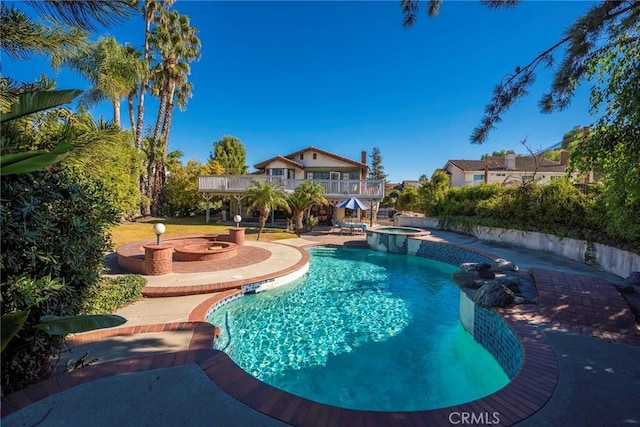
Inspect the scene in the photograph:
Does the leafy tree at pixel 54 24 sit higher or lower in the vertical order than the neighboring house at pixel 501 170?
lower

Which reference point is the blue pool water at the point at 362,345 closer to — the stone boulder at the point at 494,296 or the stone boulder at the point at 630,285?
the stone boulder at the point at 494,296

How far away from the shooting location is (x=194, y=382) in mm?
3438

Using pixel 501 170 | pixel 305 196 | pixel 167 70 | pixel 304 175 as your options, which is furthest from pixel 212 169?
pixel 501 170

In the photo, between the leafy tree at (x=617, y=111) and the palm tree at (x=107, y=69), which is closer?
the leafy tree at (x=617, y=111)

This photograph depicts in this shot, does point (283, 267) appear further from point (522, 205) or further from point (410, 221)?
point (410, 221)

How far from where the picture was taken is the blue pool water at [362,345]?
4.71 meters

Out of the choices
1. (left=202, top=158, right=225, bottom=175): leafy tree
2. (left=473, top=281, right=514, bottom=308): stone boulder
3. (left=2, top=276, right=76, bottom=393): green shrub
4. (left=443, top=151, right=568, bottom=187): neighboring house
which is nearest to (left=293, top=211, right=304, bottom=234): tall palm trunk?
(left=202, top=158, right=225, bottom=175): leafy tree

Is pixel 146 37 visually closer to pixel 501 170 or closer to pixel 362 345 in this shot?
pixel 362 345

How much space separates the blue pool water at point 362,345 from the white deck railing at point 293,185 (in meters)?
12.9

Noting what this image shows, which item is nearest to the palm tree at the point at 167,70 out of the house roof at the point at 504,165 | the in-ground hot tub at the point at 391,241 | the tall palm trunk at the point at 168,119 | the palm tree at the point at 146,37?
the tall palm trunk at the point at 168,119

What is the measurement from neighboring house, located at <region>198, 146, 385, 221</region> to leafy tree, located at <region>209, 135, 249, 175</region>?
434 inches

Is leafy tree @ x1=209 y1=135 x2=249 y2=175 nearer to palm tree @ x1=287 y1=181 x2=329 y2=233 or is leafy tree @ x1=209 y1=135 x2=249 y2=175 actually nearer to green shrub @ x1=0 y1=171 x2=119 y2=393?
palm tree @ x1=287 y1=181 x2=329 y2=233

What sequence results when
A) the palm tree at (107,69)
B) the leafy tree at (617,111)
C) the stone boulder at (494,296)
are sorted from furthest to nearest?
1. the palm tree at (107,69)
2. the stone boulder at (494,296)
3. the leafy tree at (617,111)

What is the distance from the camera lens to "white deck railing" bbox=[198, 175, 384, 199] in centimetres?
2245
